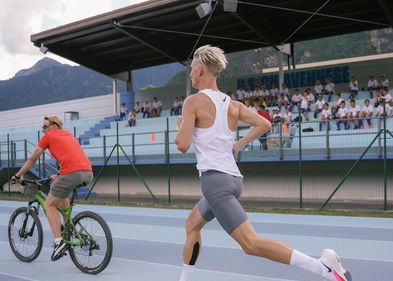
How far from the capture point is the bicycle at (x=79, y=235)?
5.92 metres

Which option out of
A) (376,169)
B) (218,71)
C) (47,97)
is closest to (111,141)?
(376,169)

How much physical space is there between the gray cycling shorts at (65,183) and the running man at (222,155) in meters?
2.52

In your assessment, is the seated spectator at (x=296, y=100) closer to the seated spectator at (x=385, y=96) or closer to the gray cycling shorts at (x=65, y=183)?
the seated spectator at (x=385, y=96)

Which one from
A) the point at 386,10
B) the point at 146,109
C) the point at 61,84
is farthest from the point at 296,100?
the point at 61,84

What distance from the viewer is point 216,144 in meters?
3.99

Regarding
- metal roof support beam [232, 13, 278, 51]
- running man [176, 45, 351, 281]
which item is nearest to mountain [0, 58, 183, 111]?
metal roof support beam [232, 13, 278, 51]

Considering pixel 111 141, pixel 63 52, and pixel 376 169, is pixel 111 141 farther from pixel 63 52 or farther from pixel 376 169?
pixel 376 169

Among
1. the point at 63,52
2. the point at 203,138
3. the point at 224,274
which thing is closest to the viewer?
the point at 203,138

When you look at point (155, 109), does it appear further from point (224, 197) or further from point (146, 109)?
point (224, 197)

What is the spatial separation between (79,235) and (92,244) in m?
0.21

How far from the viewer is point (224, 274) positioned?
5945mm

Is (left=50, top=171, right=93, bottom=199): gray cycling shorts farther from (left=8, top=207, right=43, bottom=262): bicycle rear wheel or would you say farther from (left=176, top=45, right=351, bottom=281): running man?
(left=176, top=45, right=351, bottom=281): running man

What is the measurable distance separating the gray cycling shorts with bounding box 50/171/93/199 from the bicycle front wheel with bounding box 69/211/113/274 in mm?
343

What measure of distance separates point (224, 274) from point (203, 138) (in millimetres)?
2480
